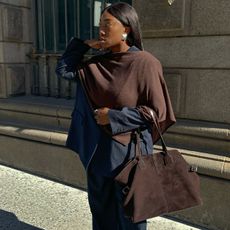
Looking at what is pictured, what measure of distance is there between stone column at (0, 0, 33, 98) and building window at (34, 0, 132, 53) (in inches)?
7.1

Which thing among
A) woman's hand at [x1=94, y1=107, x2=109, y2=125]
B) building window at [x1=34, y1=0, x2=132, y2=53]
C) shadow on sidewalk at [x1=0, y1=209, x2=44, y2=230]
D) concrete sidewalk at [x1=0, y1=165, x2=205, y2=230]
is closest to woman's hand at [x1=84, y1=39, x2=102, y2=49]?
woman's hand at [x1=94, y1=107, x2=109, y2=125]

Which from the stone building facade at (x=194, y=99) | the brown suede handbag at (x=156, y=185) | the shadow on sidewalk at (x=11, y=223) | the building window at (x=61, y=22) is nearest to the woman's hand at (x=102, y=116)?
the brown suede handbag at (x=156, y=185)

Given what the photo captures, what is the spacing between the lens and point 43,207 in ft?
12.0

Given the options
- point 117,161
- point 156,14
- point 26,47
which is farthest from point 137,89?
point 26,47

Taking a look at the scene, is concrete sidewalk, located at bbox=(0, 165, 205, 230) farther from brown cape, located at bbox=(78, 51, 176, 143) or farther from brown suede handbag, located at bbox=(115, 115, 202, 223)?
brown cape, located at bbox=(78, 51, 176, 143)

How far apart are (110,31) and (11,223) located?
7.86 feet

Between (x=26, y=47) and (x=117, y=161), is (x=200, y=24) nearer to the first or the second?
(x=117, y=161)

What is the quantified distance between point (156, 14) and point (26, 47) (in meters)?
2.59

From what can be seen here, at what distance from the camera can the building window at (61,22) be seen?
4.73m

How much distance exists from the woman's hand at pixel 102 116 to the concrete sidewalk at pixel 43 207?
5.40 ft

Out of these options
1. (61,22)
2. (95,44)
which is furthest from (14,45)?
(95,44)

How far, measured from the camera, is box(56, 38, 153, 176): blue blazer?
1.95m

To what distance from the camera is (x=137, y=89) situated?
1.97m

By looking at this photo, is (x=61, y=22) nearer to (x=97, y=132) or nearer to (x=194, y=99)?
(x=194, y=99)
